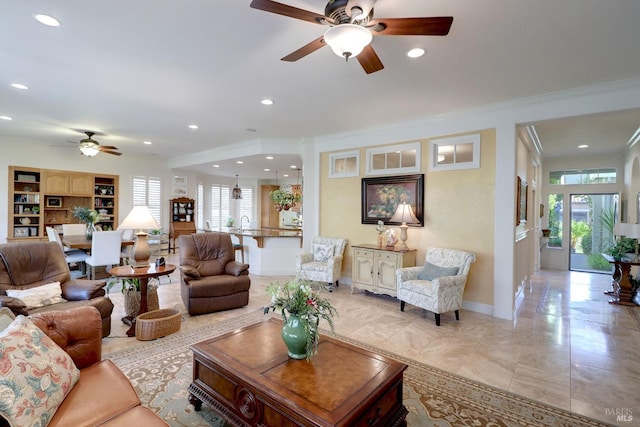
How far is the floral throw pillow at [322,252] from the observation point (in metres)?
5.75

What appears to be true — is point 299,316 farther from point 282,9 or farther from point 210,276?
point 210,276

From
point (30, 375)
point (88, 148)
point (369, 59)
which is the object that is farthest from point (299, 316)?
point (88, 148)

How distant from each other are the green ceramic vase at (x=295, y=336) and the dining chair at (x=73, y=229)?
673 cm

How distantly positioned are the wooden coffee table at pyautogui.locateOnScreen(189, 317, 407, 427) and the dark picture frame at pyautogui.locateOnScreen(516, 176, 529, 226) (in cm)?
371

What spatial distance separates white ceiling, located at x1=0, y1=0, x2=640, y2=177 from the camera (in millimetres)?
2268

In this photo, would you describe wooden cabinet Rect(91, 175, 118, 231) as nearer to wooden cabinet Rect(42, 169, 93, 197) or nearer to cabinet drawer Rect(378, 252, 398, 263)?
wooden cabinet Rect(42, 169, 93, 197)

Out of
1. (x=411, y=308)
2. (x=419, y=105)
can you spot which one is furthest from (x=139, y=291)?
(x=419, y=105)

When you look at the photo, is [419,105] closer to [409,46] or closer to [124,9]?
[409,46]

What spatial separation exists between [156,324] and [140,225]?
1.17 meters

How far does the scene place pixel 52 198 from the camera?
23.9ft

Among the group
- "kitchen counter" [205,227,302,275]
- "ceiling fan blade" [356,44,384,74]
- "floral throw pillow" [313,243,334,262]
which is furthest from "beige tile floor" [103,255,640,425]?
"ceiling fan blade" [356,44,384,74]

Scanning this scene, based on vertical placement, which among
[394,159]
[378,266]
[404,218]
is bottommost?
[378,266]

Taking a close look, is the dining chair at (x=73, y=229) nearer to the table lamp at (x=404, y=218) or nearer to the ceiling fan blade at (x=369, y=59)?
the table lamp at (x=404, y=218)

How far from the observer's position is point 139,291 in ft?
12.4
